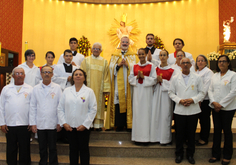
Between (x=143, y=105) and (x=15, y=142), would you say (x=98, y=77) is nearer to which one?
(x=143, y=105)

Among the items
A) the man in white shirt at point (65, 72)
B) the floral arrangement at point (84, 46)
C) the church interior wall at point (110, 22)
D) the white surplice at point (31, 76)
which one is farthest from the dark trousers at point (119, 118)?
the church interior wall at point (110, 22)

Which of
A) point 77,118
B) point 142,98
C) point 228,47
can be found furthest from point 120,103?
point 228,47

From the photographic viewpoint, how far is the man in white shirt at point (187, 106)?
3854 millimetres

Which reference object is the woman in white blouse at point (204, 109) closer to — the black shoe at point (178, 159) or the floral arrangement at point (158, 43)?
the black shoe at point (178, 159)

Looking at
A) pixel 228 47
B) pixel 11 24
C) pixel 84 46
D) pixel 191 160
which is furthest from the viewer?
pixel 84 46

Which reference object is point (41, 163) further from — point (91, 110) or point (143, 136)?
point (143, 136)

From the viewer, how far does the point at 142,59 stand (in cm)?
446

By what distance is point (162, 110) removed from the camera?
172 inches

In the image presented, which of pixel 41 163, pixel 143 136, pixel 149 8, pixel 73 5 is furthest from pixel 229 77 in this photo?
pixel 73 5

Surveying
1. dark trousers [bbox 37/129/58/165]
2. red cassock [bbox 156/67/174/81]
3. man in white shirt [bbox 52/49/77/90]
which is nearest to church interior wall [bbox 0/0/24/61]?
man in white shirt [bbox 52/49/77/90]

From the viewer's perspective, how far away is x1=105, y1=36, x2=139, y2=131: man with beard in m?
4.75

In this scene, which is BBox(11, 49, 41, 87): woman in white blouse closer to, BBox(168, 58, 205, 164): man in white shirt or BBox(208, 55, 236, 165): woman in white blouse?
BBox(168, 58, 205, 164): man in white shirt

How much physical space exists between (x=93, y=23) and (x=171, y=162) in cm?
820

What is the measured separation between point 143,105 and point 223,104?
142 cm
